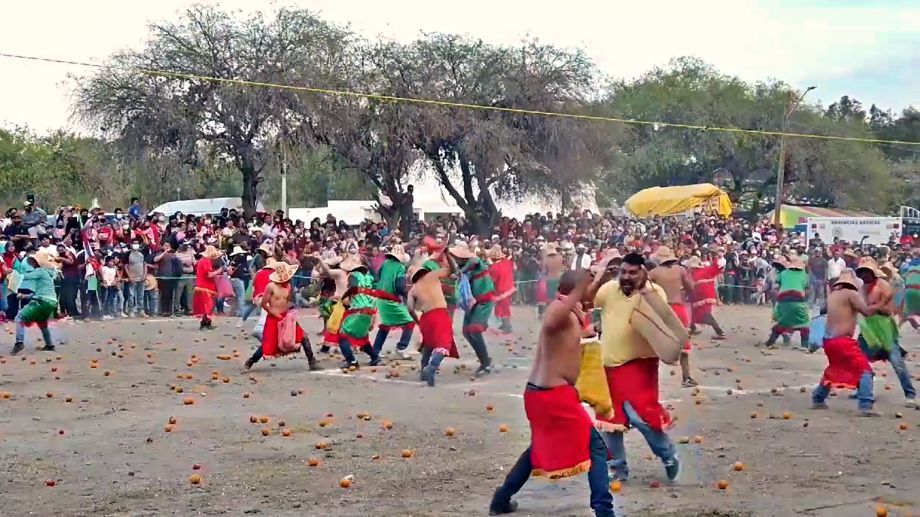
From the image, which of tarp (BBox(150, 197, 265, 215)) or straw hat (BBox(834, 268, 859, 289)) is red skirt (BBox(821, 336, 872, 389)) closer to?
straw hat (BBox(834, 268, 859, 289))

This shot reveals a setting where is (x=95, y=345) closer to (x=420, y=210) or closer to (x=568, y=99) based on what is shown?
(x=568, y=99)

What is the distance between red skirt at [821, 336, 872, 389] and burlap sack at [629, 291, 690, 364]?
410cm

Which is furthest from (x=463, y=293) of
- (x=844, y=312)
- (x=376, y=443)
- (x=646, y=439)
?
(x=646, y=439)

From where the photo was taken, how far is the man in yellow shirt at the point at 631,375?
332 inches

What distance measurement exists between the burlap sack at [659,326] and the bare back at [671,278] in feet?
19.6

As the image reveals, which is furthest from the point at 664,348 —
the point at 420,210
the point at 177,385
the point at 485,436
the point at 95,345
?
the point at 420,210

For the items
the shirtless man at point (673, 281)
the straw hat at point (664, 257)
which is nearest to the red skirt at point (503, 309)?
the straw hat at point (664, 257)

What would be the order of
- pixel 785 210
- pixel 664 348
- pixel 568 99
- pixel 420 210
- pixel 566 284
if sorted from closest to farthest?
pixel 566 284
pixel 664 348
pixel 568 99
pixel 420 210
pixel 785 210

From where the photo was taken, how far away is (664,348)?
833 cm

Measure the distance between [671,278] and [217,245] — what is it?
12.9 meters

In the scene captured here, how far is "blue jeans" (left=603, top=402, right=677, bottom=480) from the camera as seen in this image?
8438 millimetres

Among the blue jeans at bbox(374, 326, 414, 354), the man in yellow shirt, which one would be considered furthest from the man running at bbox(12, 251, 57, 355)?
the man in yellow shirt

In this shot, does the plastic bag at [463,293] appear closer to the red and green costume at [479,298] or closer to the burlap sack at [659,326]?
the red and green costume at [479,298]

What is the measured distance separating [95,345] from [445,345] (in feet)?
23.5
